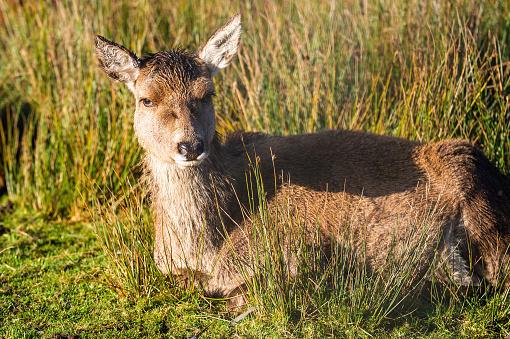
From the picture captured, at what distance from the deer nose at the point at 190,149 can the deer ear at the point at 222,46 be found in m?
1.04

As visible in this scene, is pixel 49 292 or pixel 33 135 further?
pixel 33 135

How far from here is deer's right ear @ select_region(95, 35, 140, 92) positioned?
4277 millimetres

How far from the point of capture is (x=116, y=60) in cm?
436

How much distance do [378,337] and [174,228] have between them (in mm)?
1910

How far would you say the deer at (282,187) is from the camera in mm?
4273

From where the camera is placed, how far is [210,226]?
176 inches

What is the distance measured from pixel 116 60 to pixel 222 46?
937 millimetres

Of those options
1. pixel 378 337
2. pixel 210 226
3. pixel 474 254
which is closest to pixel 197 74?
pixel 210 226

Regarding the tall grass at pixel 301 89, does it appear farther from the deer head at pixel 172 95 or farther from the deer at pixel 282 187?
the deer head at pixel 172 95

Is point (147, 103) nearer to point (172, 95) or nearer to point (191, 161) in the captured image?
point (172, 95)

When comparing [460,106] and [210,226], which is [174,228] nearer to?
[210,226]

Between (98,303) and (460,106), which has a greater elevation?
(460,106)

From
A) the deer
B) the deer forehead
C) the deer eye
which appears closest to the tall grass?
the deer

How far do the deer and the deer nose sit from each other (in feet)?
0.63
